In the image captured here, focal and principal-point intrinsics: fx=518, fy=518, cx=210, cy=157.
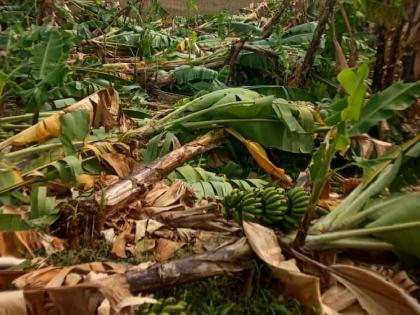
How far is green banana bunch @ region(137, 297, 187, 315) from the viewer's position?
212 cm

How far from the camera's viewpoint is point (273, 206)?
8.68 feet

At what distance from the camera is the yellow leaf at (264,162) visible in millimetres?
3822

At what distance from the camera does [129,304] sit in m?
1.97

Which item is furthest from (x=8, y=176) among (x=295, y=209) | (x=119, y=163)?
(x=295, y=209)

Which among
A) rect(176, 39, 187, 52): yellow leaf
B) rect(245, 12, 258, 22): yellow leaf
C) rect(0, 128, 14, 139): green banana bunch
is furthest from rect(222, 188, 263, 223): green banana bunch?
rect(245, 12, 258, 22): yellow leaf

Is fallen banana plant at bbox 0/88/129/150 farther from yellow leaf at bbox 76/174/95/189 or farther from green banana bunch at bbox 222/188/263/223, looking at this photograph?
green banana bunch at bbox 222/188/263/223

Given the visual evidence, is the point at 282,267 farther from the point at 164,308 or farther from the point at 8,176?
the point at 8,176

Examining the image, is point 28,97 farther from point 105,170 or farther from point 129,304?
point 129,304

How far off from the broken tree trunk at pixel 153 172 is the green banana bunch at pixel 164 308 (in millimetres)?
713

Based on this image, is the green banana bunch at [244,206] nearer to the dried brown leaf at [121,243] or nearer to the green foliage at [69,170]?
the dried brown leaf at [121,243]

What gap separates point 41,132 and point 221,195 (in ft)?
4.34

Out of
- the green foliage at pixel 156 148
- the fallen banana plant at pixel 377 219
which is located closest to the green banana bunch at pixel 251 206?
the fallen banana plant at pixel 377 219

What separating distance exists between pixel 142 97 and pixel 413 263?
13.4 ft

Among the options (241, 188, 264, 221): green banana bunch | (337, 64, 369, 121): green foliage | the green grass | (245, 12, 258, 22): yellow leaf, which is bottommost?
(245, 12, 258, 22): yellow leaf
